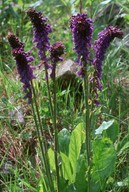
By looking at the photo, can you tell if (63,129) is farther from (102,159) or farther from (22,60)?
(22,60)

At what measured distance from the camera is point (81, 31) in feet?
5.51

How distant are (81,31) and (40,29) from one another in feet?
0.71

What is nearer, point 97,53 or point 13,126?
point 97,53

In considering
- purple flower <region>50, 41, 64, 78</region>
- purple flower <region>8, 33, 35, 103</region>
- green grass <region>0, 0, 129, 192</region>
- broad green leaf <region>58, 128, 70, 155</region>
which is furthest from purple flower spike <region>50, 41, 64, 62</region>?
broad green leaf <region>58, 128, 70, 155</region>

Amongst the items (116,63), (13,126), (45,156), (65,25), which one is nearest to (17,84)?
(13,126)

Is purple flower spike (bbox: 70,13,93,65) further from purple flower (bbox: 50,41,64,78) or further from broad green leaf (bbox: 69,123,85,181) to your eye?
broad green leaf (bbox: 69,123,85,181)

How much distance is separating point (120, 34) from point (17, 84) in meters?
2.11

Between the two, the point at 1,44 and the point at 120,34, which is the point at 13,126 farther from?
the point at 1,44

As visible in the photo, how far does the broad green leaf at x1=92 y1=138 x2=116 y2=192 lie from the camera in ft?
7.42

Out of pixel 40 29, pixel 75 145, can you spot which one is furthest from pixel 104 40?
pixel 75 145

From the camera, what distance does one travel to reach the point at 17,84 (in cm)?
371

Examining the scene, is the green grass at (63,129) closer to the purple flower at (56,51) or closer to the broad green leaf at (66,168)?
the broad green leaf at (66,168)

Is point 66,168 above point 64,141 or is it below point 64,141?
below

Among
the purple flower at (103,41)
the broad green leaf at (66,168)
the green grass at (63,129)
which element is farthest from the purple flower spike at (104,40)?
the broad green leaf at (66,168)
